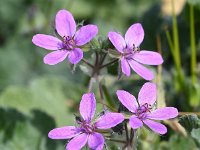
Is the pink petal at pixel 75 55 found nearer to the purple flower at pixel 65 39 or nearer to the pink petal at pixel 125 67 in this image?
the purple flower at pixel 65 39

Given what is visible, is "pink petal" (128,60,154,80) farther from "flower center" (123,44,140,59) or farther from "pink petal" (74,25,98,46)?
"pink petal" (74,25,98,46)

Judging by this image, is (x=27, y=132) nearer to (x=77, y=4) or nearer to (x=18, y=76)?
(x=18, y=76)

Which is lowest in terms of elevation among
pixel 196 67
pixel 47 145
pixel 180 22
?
pixel 47 145

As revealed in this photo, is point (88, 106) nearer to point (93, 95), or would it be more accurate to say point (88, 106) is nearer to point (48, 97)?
point (93, 95)

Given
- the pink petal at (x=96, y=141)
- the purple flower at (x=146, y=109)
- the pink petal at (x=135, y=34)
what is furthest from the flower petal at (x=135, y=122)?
the pink petal at (x=135, y=34)

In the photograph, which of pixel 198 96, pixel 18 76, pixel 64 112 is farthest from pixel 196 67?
pixel 18 76

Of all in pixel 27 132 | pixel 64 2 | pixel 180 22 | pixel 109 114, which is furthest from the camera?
pixel 64 2
